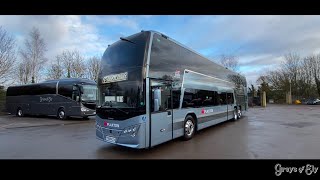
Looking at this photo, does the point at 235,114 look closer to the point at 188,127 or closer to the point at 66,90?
the point at 188,127

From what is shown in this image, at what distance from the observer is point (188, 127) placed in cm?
1020

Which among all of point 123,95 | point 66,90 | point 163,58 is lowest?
point 123,95

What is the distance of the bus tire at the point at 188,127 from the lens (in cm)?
990

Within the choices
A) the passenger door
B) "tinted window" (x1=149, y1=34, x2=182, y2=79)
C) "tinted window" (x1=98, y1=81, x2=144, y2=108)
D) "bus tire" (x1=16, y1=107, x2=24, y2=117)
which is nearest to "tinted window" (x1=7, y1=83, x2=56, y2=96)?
"bus tire" (x1=16, y1=107, x2=24, y2=117)

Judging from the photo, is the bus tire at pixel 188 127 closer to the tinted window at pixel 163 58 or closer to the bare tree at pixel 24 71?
the tinted window at pixel 163 58

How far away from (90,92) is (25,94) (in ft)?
30.3

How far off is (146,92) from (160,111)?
39.5 inches

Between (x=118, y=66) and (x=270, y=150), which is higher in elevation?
(x=118, y=66)

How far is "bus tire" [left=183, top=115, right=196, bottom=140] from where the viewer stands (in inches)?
390

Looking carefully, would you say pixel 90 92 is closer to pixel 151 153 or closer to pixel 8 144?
pixel 8 144

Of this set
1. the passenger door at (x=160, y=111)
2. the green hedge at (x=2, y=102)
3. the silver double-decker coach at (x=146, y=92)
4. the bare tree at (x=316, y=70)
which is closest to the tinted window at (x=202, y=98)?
the silver double-decker coach at (x=146, y=92)

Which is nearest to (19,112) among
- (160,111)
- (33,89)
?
(33,89)
